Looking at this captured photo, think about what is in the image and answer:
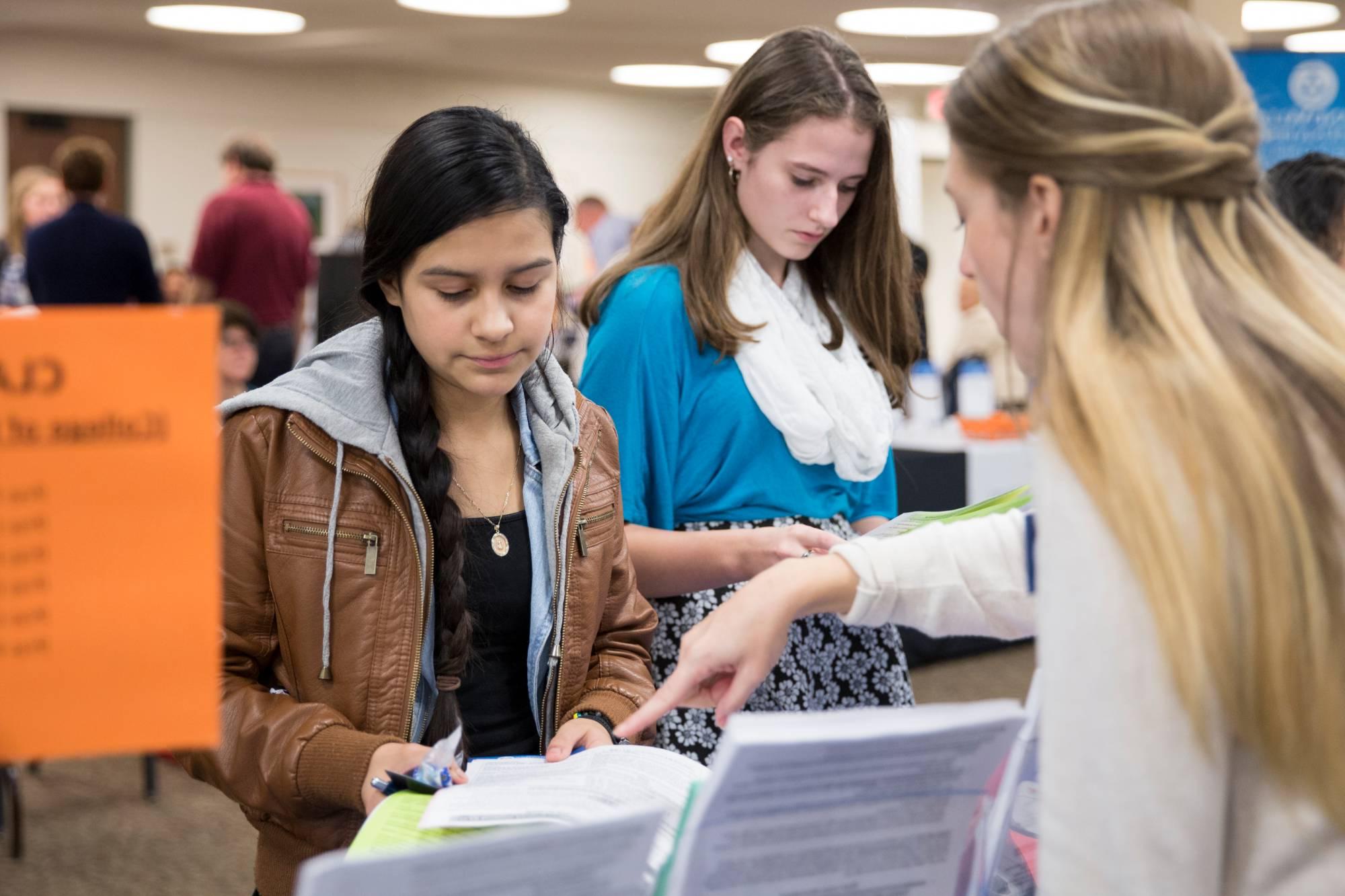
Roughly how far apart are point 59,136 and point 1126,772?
1070 centimetres

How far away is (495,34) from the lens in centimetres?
915

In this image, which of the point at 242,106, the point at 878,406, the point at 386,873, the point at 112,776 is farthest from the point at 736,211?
the point at 242,106

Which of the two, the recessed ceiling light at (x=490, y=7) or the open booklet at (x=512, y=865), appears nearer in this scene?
the open booklet at (x=512, y=865)

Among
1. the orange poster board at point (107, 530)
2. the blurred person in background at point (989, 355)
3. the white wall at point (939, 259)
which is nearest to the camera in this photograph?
the orange poster board at point (107, 530)

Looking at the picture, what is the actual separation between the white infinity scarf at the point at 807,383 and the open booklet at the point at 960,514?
573 millimetres

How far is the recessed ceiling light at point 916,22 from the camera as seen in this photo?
816 centimetres

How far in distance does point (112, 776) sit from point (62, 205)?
327 centimetres

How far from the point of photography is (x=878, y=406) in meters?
1.89

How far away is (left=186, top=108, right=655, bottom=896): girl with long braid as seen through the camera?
1.32m

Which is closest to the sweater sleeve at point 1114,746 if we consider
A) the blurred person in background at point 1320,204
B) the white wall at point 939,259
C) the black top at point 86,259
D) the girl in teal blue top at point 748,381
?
the girl in teal blue top at point 748,381

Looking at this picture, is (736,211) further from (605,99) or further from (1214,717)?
(605,99)

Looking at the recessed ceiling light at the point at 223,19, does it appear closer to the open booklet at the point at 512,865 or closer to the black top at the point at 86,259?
the black top at the point at 86,259

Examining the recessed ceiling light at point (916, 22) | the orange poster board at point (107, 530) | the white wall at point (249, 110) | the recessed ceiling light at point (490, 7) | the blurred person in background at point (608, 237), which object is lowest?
the orange poster board at point (107, 530)

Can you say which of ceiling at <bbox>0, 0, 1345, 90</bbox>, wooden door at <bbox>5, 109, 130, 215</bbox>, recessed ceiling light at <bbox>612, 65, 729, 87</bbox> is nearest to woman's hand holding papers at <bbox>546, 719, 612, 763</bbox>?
ceiling at <bbox>0, 0, 1345, 90</bbox>
